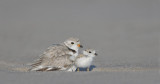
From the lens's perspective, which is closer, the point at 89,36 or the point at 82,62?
the point at 82,62

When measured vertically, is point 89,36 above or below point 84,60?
above

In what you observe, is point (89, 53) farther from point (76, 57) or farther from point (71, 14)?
point (71, 14)

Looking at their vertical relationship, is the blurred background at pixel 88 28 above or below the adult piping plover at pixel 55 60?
above

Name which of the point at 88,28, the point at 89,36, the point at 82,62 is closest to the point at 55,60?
the point at 82,62

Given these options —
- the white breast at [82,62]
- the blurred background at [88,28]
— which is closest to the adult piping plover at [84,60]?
the white breast at [82,62]

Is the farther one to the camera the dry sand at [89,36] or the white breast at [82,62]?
the white breast at [82,62]

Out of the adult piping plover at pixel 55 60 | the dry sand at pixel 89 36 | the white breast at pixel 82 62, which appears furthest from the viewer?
the white breast at pixel 82 62

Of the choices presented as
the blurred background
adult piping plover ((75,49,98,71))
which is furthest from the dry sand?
adult piping plover ((75,49,98,71))

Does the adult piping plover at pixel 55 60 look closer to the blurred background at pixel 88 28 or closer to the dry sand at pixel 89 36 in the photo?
the dry sand at pixel 89 36

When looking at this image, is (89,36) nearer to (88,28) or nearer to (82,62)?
(88,28)
